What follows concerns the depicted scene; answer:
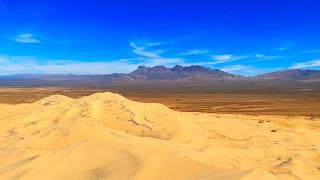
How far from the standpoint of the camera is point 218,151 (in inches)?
381

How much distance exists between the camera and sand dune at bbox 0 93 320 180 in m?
6.23

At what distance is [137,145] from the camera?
7.56m

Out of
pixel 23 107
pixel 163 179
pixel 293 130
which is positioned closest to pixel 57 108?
pixel 23 107

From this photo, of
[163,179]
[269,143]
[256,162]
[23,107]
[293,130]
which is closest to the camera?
[163,179]

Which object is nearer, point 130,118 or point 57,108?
point 130,118

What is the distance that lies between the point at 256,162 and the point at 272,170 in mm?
845

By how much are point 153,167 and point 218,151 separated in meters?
3.90

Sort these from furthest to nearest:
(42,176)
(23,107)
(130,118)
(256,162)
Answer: (23,107) → (130,118) → (256,162) → (42,176)

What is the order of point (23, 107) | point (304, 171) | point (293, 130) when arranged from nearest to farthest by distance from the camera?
point (304, 171)
point (293, 130)
point (23, 107)

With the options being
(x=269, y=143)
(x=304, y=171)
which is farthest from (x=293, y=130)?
(x=304, y=171)

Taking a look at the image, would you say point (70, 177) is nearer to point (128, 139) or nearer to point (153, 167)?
point (153, 167)

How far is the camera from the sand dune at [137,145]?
6.23 metres

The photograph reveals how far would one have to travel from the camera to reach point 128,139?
930 centimetres

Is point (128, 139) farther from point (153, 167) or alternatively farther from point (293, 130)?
point (293, 130)
